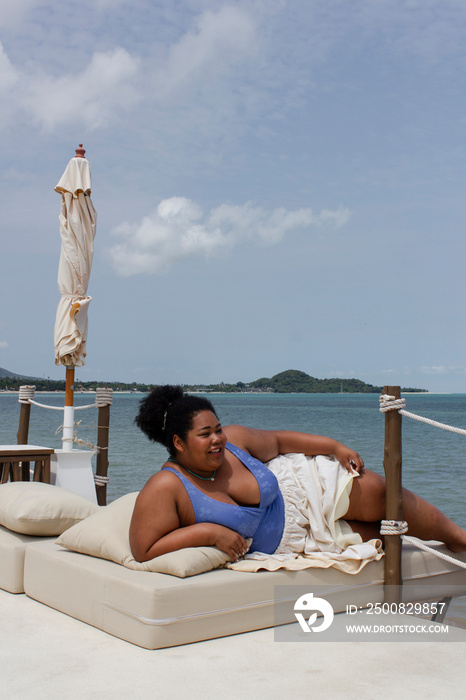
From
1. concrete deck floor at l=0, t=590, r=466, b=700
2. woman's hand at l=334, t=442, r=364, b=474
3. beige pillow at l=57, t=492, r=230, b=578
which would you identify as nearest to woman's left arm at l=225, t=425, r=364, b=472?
woman's hand at l=334, t=442, r=364, b=474

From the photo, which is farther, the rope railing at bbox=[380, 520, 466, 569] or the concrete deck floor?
the rope railing at bbox=[380, 520, 466, 569]

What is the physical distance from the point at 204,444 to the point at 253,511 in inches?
14.7

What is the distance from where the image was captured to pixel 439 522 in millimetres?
3459

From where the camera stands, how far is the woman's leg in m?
3.27

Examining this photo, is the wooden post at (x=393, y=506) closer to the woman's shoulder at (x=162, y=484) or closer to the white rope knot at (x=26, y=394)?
the woman's shoulder at (x=162, y=484)

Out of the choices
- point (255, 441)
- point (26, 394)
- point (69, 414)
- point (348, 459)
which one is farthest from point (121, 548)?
point (26, 394)

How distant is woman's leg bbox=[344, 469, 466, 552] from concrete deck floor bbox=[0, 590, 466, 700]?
0.72 metres

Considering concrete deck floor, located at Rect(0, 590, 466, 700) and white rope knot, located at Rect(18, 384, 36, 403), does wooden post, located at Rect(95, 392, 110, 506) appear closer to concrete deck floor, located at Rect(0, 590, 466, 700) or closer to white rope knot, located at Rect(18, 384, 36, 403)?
white rope knot, located at Rect(18, 384, 36, 403)

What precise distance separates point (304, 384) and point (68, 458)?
196 ft

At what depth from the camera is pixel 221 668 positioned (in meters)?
2.34

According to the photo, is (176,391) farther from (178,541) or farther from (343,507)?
(343,507)

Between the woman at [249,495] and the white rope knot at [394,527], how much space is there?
14 centimetres

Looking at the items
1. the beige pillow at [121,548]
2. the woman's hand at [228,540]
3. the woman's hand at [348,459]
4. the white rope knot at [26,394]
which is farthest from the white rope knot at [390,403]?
the white rope knot at [26,394]

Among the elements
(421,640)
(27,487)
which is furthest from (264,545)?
(27,487)
